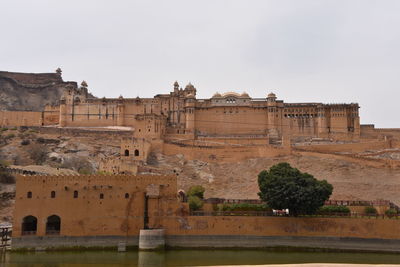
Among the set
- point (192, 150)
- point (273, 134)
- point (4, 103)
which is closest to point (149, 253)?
point (192, 150)

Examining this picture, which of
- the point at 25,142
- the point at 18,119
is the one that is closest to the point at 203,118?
the point at 25,142

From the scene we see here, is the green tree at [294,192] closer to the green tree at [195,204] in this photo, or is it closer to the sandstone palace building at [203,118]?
the green tree at [195,204]

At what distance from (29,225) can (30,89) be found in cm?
7021

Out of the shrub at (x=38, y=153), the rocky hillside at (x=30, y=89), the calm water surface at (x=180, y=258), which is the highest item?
the rocky hillside at (x=30, y=89)

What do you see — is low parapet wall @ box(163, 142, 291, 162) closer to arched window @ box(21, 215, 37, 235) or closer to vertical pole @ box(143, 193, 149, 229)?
vertical pole @ box(143, 193, 149, 229)

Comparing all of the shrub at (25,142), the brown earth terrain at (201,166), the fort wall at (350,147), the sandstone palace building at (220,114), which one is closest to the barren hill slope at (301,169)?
the brown earth terrain at (201,166)

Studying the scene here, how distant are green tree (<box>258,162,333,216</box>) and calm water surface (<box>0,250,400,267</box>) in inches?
151

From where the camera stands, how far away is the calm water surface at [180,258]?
1065 inches

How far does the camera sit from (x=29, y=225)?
33188mm

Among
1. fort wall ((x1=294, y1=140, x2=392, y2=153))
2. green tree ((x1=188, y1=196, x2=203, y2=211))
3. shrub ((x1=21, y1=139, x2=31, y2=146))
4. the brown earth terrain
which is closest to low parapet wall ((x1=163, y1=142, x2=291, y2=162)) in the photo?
the brown earth terrain

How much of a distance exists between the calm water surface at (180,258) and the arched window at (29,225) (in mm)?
1779

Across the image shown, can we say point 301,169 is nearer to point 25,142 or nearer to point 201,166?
point 201,166

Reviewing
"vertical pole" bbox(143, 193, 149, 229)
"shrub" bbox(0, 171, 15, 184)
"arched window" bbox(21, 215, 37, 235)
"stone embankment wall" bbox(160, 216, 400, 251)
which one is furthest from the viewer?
"shrub" bbox(0, 171, 15, 184)

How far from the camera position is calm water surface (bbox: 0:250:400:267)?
27047mm
